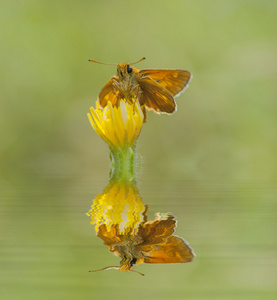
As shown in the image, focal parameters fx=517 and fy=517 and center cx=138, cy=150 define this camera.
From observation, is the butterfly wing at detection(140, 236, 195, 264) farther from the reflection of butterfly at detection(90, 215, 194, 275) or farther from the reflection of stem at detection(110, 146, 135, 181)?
the reflection of stem at detection(110, 146, 135, 181)

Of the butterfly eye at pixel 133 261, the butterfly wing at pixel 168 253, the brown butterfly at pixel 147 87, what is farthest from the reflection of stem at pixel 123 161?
the butterfly eye at pixel 133 261

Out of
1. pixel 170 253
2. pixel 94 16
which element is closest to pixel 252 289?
pixel 170 253

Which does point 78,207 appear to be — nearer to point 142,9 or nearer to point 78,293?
point 78,293

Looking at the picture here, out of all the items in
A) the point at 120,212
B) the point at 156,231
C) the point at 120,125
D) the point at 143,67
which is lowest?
the point at 156,231

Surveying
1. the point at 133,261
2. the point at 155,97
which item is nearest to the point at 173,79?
the point at 155,97

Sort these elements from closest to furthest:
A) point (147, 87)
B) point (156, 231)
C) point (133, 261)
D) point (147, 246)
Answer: point (133, 261)
point (147, 246)
point (156, 231)
point (147, 87)

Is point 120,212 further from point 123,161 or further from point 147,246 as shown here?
point 123,161

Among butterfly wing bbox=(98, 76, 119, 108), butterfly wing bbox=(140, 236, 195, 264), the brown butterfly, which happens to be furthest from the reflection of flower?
butterfly wing bbox=(98, 76, 119, 108)
